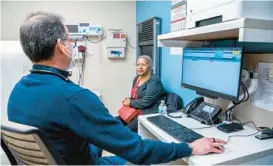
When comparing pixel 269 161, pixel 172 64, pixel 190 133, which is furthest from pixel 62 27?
pixel 172 64

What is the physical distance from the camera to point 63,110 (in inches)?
33.9

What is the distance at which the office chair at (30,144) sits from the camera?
754 millimetres

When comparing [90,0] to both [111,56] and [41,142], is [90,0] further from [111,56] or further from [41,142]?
[41,142]

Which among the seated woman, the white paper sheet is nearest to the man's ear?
the white paper sheet

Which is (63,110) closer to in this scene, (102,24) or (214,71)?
(214,71)

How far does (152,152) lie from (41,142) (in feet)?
1.46

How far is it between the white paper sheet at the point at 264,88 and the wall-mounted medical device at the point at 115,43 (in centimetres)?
261

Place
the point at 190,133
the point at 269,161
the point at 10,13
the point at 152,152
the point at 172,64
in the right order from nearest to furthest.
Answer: the point at 152,152 < the point at 269,161 < the point at 190,133 < the point at 172,64 < the point at 10,13

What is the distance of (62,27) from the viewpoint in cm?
104

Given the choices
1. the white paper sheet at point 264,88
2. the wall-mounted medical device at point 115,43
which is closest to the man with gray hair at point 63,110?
A: the white paper sheet at point 264,88

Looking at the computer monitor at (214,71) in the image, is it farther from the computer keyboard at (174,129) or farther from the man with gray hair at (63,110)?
the man with gray hair at (63,110)

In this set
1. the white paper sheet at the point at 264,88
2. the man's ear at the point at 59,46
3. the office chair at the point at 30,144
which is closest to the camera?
the office chair at the point at 30,144

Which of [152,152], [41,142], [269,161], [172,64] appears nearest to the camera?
[41,142]

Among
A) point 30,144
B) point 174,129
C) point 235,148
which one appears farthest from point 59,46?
point 235,148
